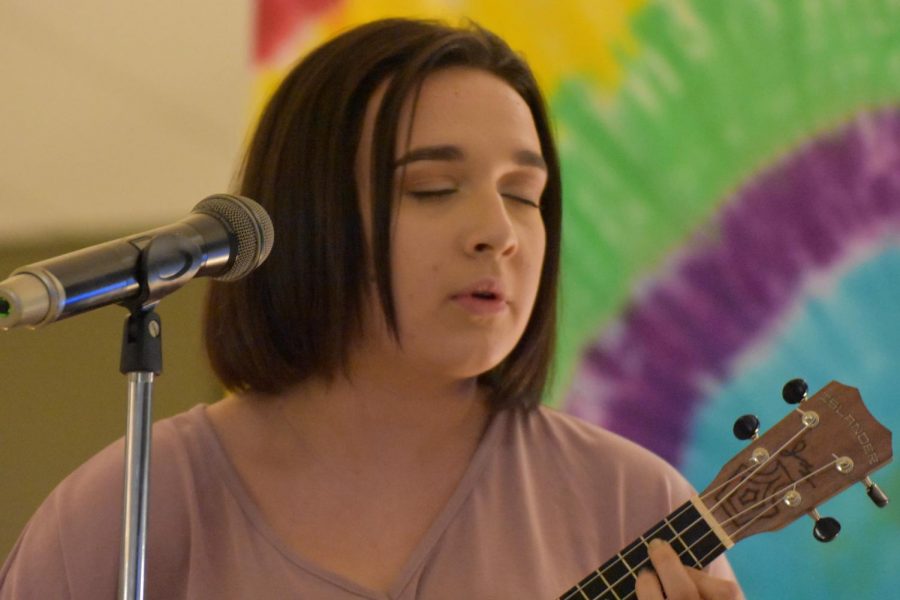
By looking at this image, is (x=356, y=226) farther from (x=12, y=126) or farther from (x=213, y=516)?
(x=12, y=126)

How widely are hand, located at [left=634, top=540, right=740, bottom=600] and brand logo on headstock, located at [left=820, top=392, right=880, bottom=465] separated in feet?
0.55

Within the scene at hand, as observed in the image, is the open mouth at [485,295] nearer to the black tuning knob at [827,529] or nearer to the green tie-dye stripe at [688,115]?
the black tuning knob at [827,529]

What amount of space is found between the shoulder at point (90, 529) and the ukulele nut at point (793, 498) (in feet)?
1.86

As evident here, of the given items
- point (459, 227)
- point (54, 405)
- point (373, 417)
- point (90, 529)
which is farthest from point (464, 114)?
point (54, 405)

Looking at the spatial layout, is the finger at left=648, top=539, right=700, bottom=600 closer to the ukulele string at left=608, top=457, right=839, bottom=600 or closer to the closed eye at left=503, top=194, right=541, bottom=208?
the ukulele string at left=608, top=457, right=839, bottom=600

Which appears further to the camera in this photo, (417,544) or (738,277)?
(738,277)

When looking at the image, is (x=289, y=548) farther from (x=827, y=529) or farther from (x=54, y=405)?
(x=54, y=405)

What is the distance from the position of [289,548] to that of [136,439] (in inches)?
13.9

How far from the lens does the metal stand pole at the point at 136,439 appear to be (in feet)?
2.88

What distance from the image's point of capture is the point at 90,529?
4.00ft

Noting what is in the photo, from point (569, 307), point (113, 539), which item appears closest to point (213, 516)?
point (113, 539)

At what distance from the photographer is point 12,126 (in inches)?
80.0

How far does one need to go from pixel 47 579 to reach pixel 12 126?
105cm

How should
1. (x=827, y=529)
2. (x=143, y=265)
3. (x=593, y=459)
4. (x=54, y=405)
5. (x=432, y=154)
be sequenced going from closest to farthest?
(x=143, y=265) < (x=827, y=529) < (x=432, y=154) < (x=593, y=459) < (x=54, y=405)
